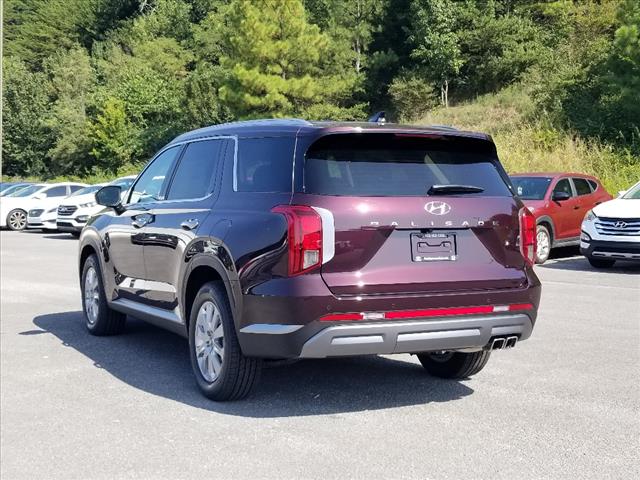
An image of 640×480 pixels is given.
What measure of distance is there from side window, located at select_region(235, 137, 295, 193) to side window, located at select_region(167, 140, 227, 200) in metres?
0.35

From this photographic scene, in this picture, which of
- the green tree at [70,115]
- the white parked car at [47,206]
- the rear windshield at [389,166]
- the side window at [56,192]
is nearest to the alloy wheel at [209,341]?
the rear windshield at [389,166]

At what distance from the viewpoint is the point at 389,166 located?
5.04 meters

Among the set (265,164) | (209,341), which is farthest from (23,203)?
(265,164)

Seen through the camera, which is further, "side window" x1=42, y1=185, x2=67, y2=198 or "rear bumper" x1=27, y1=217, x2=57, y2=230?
"side window" x1=42, y1=185, x2=67, y2=198

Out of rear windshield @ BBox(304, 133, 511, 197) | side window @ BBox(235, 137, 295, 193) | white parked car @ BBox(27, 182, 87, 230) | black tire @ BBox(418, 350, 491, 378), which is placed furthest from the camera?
white parked car @ BBox(27, 182, 87, 230)

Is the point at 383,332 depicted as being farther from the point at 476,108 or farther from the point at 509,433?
the point at 476,108

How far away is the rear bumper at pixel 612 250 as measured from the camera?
42.4 feet

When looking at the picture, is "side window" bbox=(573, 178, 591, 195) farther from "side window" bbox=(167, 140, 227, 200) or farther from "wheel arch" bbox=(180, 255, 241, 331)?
"wheel arch" bbox=(180, 255, 241, 331)

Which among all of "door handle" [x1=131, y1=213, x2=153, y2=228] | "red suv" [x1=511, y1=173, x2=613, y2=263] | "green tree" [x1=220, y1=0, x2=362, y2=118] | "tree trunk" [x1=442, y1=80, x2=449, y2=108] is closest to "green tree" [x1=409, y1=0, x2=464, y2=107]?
"tree trunk" [x1=442, y1=80, x2=449, y2=108]

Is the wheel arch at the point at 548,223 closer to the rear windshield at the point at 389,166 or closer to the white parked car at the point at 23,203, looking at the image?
the rear windshield at the point at 389,166

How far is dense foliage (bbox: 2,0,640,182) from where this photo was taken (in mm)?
35500

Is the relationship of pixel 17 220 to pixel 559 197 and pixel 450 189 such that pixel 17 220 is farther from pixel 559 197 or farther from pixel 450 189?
pixel 450 189

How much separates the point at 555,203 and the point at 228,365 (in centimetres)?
1173

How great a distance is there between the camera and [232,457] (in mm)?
4277
